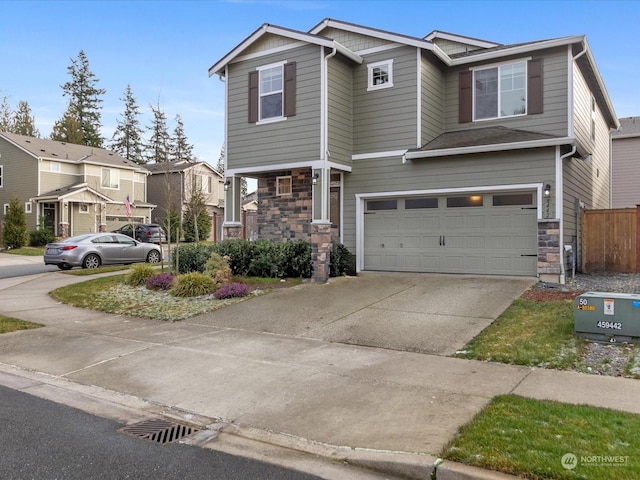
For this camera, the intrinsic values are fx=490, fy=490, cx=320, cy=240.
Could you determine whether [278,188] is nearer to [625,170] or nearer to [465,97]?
[465,97]

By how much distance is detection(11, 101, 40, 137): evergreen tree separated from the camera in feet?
169

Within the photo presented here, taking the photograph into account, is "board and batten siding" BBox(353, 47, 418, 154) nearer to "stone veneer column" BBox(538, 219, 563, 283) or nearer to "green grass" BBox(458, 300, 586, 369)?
"stone veneer column" BBox(538, 219, 563, 283)

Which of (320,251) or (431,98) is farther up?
(431,98)

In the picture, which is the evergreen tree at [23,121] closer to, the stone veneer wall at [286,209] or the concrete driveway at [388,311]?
the stone veneer wall at [286,209]

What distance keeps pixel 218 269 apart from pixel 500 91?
9363 millimetres

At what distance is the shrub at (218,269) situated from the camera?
12.6 meters

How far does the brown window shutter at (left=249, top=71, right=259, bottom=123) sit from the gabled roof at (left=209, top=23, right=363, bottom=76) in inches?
34.0

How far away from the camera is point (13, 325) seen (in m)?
9.22

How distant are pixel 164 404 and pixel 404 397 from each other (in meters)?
2.58

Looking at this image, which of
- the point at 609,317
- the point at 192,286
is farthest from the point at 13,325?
the point at 609,317

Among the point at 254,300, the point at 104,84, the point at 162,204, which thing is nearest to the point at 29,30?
the point at 254,300

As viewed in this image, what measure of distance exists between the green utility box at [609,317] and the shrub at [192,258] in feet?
32.4

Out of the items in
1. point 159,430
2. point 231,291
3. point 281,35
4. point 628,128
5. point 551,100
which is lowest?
point 159,430

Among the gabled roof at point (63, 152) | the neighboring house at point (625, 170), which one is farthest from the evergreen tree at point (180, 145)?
the neighboring house at point (625, 170)
